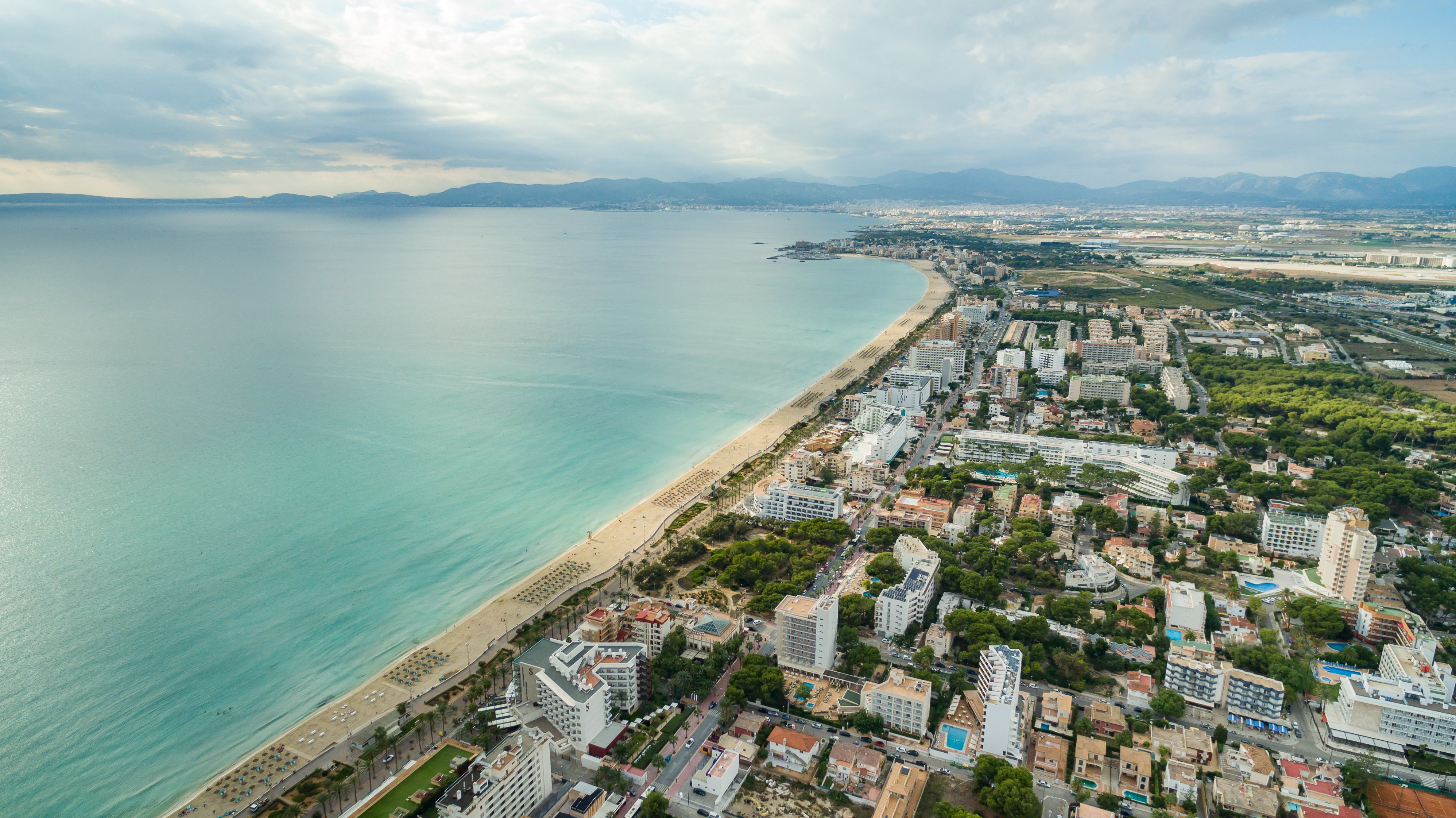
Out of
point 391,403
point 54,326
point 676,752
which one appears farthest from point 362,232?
point 676,752

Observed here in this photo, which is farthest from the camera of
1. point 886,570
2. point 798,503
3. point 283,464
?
point 283,464

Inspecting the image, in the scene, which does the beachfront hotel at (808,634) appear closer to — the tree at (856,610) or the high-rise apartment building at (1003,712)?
the tree at (856,610)

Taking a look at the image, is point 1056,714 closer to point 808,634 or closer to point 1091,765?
point 1091,765

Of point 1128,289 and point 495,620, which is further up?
point 1128,289

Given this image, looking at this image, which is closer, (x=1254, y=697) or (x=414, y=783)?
(x=414, y=783)

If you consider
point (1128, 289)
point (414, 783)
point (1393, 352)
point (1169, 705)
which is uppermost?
point (1128, 289)

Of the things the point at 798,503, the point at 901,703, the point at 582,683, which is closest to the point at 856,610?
the point at 901,703

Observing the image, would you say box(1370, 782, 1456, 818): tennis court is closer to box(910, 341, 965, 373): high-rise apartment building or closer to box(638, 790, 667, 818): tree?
box(638, 790, 667, 818): tree
